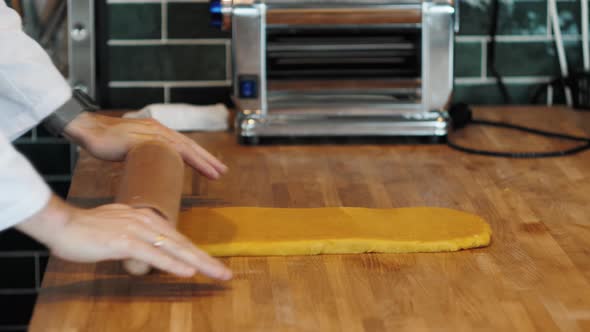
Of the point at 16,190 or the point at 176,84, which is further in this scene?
the point at 176,84

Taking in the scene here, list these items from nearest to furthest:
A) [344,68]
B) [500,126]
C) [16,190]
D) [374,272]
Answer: [16,190]
[374,272]
[344,68]
[500,126]

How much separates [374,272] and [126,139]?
462 mm

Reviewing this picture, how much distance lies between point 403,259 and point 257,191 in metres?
0.35

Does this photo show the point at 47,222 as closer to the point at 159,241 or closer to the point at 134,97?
the point at 159,241

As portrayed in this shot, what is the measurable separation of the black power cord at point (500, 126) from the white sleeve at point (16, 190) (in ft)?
3.05

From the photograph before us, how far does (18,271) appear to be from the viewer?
2.21 metres

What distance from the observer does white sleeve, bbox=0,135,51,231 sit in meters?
1.03

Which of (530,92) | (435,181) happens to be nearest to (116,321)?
(435,181)

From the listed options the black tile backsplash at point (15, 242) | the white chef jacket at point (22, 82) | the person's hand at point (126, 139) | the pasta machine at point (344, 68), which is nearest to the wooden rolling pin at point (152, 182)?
the person's hand at point (126, 139)

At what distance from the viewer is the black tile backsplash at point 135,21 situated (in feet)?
6.87

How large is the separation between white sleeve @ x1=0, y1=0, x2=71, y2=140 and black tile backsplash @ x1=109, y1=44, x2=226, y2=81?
2.40 feet

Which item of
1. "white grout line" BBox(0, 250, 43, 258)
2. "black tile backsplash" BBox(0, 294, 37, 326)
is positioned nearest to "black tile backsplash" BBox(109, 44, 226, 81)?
"white grout line" BBox(0, 250, 43, 258)

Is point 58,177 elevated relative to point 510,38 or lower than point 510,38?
lower

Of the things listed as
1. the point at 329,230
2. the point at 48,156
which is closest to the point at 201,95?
the point at 48,156
